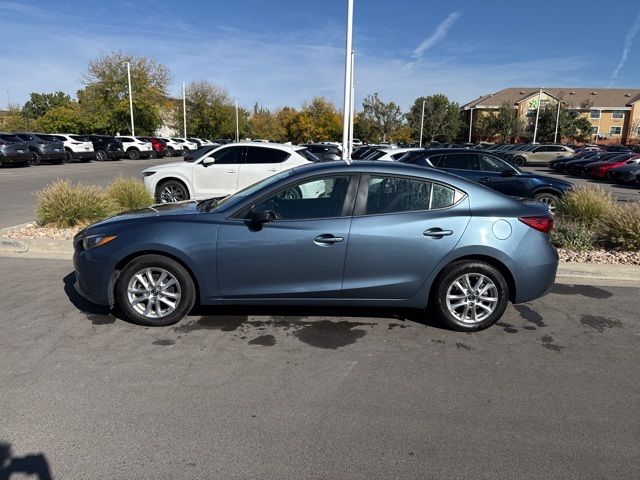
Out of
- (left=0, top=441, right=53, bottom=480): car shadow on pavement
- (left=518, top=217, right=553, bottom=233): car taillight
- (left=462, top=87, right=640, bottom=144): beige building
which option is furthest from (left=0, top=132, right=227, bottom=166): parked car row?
(left=462, top=87, right=640, bottom=144): beige building

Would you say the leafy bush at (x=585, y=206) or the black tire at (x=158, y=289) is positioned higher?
the leafy bush at (x=585, y=206)

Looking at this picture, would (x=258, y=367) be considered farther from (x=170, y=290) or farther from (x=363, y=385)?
(x=170, y=290)

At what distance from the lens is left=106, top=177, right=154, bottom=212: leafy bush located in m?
8.95

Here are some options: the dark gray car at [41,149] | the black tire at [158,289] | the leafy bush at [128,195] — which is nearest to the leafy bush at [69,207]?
the leafy bush at [128,195]

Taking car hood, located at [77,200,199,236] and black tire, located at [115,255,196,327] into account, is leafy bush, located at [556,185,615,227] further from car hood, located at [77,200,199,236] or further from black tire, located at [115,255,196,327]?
black tire, located at [115,255,196,327]

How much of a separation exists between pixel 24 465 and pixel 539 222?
4361 millimetres

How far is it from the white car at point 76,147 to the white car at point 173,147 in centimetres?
919

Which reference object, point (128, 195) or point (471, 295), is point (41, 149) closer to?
point (128, 195)

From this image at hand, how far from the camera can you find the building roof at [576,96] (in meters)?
75.0

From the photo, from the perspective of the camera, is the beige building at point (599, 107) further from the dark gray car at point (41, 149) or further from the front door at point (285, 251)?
the front door at point (285, 251)

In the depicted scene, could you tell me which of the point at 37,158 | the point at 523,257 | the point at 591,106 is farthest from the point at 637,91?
the point at 523,257

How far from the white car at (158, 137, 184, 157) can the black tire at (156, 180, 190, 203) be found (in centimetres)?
2930

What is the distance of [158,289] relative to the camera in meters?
4.50

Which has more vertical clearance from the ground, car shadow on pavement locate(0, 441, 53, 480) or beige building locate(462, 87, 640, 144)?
beige building locate(462, 87, 640, 144)
